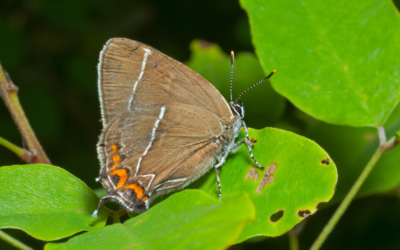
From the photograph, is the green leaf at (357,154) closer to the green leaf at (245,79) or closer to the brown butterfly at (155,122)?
the green leaf at (245,79)

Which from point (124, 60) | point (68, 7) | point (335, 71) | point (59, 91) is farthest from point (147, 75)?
point (59, 91)

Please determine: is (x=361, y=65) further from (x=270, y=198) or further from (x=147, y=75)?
(x=147, y=75)

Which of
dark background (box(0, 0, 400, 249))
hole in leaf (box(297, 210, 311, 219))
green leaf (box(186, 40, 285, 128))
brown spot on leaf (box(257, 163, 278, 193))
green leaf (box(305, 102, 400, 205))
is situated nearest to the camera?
hole in leaf (box(297, 210, 311, 219))

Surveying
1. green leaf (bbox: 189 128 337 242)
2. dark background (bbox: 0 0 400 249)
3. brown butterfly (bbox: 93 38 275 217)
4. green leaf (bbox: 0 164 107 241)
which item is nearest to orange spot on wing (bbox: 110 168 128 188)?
brown butterfly (bbox: 93 38 275 217)

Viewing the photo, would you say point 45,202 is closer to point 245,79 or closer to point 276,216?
point 276,216

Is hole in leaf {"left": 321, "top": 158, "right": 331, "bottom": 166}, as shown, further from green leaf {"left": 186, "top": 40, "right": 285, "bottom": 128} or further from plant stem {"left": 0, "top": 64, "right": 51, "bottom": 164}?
plant stem {"left": 0, "top": 64, "right": 51, "bottom": 164}

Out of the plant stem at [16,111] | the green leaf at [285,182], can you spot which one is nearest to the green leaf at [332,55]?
the green leaf at [285,182]
